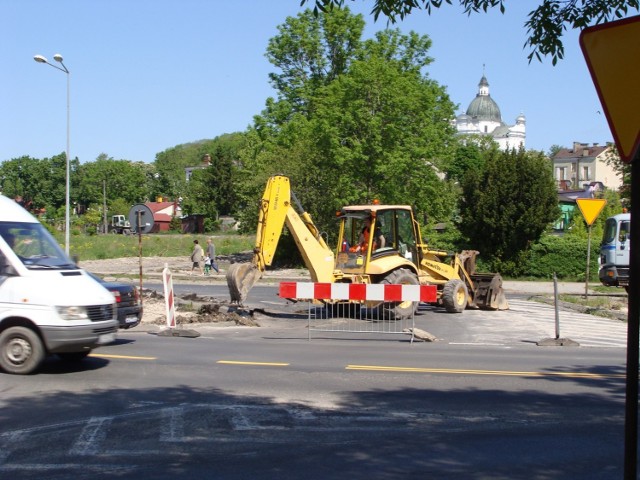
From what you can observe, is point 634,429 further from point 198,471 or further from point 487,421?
point 487,421

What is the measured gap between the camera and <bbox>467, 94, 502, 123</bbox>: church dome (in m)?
182

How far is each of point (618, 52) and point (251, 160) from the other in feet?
163

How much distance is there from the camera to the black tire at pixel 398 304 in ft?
63.9

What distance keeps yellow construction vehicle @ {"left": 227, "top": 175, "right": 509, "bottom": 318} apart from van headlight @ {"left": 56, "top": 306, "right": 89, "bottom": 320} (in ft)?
25.9

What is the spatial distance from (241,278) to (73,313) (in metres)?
8.09

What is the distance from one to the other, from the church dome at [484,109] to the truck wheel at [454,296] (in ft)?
537

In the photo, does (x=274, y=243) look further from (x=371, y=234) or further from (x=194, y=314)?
(x=194, y=314)

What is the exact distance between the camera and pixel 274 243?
19.1 m

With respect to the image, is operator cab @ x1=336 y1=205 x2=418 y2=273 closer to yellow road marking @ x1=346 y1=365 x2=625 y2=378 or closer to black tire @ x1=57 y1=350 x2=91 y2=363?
yellow road marking @ x1=346 y1=365 x2=625 y2=378

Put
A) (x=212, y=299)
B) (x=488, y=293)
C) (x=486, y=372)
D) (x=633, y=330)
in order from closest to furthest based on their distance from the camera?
1. (x=633, y=330)
2. (x=486, y=372)
3. (x=488, y=293)
4. (x=212, y=299)

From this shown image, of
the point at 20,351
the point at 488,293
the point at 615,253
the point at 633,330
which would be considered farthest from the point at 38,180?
the point at 633,330

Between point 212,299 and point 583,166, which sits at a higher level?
point 583,166

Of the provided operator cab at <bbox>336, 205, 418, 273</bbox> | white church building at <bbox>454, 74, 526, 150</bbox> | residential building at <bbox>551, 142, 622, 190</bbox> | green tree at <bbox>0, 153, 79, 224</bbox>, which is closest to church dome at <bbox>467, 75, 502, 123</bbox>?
white church building at <bbox>454, 74, 526, 150</bbox>

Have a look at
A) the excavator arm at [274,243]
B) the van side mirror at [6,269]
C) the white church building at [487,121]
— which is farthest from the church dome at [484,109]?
the van side mirror at [6,269]
